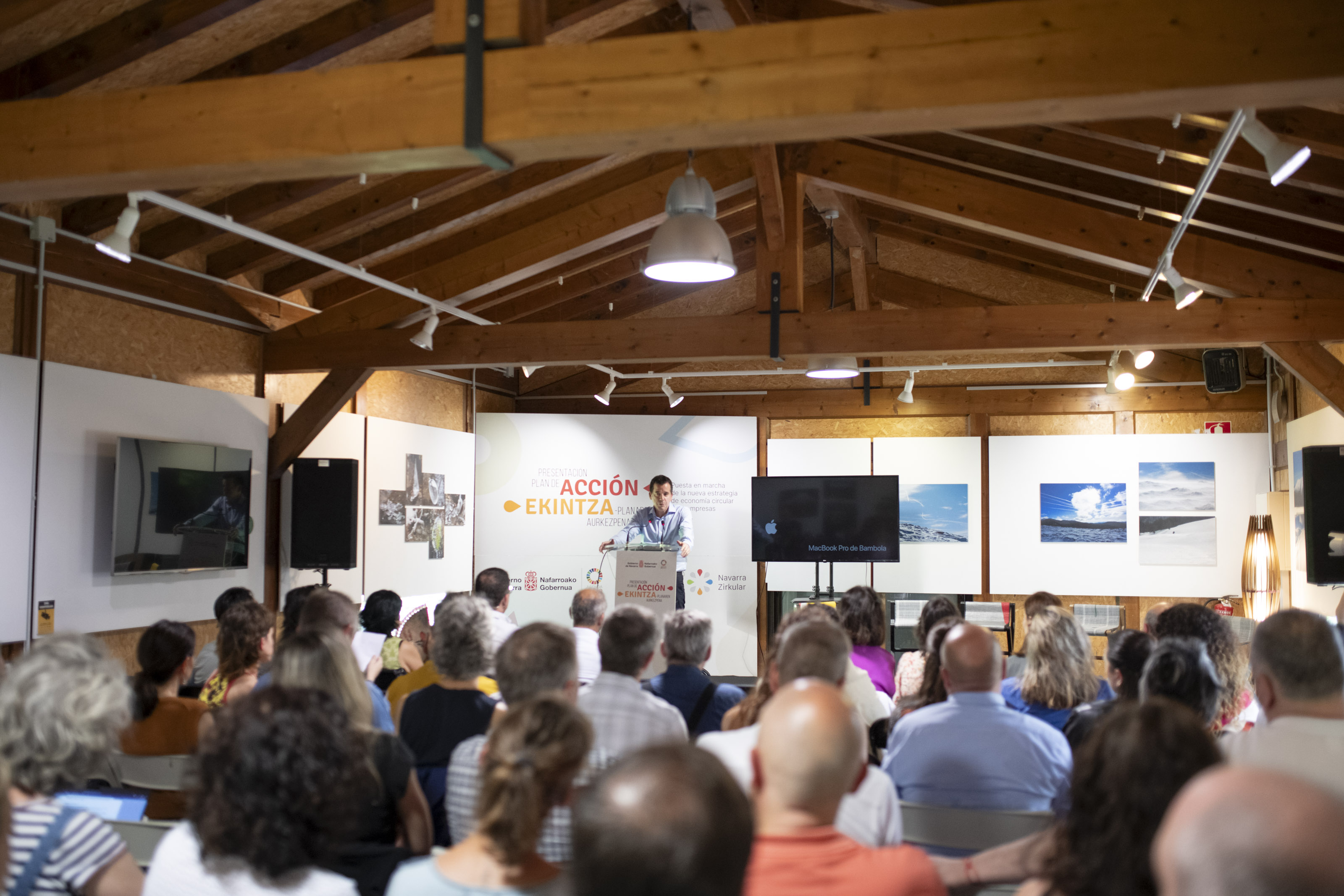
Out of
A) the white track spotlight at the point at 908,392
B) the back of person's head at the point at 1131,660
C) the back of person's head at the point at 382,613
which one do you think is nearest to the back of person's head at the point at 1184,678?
the back of person's head at the point at 1131,660

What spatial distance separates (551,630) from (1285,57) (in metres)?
2.38

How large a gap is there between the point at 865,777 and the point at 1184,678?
104 cm

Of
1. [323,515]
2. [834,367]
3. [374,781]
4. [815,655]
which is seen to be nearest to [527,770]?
[374,781]

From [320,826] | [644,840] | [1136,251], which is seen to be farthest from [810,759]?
[1136,251]

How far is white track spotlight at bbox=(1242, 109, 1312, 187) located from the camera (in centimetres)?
366

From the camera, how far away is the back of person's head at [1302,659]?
8.41 feet

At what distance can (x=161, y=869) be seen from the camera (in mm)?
1802

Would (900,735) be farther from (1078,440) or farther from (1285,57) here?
(1078,440)

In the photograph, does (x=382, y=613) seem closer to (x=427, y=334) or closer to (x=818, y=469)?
(x=427, y=334)

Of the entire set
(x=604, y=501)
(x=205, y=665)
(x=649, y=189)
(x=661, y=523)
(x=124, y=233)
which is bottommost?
(x=205, y=665)

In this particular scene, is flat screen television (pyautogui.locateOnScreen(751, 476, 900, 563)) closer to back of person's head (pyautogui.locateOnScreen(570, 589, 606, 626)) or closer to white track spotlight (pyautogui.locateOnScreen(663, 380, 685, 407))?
white track spotlight (pyautogui.locateOnScreen(663, 380, 685, 407))

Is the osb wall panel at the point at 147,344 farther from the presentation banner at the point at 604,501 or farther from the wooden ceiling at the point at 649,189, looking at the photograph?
the presentation banner at the point at 604,501

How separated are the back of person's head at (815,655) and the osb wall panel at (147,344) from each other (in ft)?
15.8

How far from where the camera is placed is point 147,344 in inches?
252
